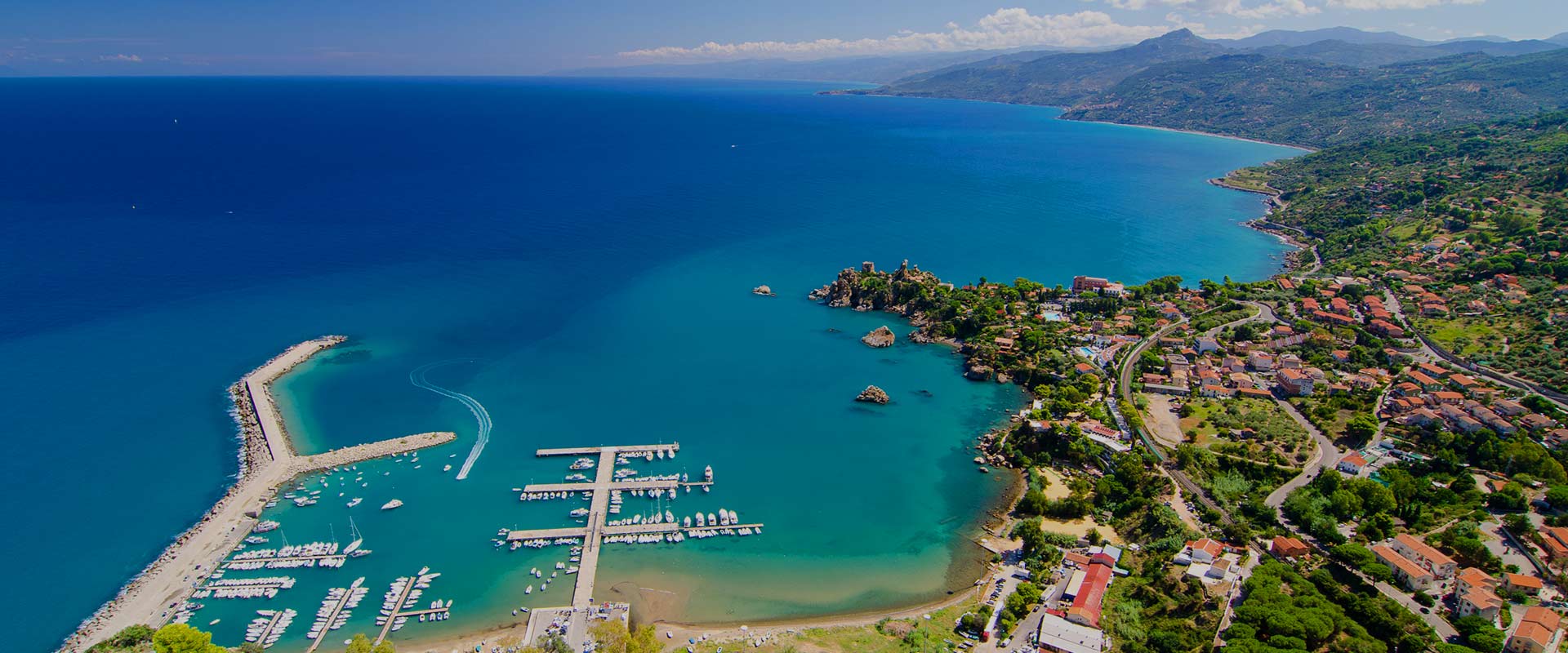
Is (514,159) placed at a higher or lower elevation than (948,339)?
higher

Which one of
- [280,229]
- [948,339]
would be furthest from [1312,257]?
[280,229]

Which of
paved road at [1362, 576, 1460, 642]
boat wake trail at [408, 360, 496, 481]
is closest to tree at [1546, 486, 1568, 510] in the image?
paved road at [1362, 576, 1460, 642]

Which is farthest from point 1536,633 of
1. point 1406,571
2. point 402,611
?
point 402,611

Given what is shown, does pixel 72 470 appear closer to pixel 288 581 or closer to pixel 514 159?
pixel 288 581

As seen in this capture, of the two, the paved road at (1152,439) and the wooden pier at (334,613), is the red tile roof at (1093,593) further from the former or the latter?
the wooden pier at (334,613)

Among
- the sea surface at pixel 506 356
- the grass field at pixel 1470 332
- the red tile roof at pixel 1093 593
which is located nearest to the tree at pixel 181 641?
the sea surface at pixel 506 356
